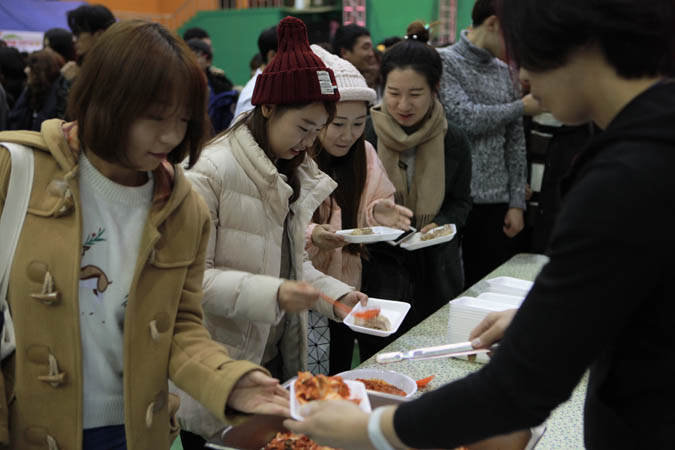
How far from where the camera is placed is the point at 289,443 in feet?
3.93

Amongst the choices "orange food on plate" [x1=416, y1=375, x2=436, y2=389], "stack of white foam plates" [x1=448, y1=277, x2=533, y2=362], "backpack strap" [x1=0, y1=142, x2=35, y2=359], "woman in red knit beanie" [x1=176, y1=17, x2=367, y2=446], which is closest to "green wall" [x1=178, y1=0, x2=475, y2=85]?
"stack of white foam plates" [x1=448, y1=277, x2=533, y2=362]

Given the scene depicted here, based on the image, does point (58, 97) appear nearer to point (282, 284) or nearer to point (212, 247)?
point (212, 247)

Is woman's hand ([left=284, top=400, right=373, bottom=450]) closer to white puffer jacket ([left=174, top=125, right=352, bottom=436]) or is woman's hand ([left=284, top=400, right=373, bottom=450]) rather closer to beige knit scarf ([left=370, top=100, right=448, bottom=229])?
white puffer jacket ([left=174, top=125, right=352, bottom=436])

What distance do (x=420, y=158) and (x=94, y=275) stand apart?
1804mm

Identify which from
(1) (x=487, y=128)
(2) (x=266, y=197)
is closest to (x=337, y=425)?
(2) (x=266, y=197)

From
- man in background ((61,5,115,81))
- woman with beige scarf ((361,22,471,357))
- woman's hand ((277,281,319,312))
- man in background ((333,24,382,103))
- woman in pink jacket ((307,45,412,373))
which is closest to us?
woman's hand ((277,281,319,312))

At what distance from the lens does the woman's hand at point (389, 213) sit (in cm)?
240

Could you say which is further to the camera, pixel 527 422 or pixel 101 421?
pixel 101 421

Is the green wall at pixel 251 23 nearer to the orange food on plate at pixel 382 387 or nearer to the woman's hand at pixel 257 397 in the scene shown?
the orange food on plate at pixel 382 387

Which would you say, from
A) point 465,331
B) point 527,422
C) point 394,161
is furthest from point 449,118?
point 527,422

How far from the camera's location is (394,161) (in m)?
2.65

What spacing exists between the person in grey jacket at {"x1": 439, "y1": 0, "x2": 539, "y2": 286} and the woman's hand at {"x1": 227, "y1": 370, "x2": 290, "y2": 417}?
2014 millimetres

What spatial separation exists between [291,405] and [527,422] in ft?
1.48

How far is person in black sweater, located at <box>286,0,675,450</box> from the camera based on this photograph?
659 millimetres
